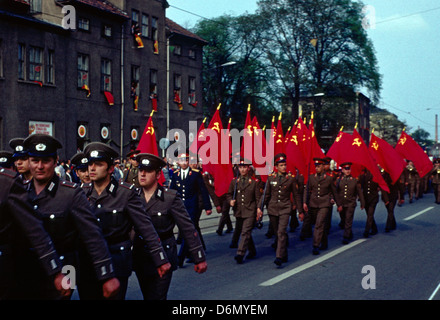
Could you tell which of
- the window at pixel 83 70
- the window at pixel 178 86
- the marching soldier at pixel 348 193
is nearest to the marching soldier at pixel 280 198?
the marching soldier at pixel 348 193

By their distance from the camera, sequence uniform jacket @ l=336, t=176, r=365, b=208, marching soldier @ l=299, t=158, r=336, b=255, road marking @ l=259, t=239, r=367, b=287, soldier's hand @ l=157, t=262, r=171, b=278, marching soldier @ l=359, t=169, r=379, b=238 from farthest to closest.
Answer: marching soldier @ l=359, t=169, r=379, b=238 → uniform jacket @ l=336, t=176, r=365, b=208 → marching soldier @ l=299, t=158, r=336, b=255 → road marking @ l=259, t=239, r=367, b=287 → soldier's hand @ l=157, t=262, r=171, b=278

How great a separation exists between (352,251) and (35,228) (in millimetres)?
8734

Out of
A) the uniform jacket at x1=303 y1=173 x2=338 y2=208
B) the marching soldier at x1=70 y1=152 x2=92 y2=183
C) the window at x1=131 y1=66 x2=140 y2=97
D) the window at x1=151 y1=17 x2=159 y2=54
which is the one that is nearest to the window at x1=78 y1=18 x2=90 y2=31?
the window at x1=131 y1=66 x2=140 y2=97

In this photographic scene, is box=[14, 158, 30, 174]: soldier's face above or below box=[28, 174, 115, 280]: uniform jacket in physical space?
above

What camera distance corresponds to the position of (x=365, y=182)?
15.3 m

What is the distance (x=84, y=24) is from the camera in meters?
30.4

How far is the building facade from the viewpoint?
26.2 meters

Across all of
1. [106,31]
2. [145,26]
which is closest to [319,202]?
[106,31]

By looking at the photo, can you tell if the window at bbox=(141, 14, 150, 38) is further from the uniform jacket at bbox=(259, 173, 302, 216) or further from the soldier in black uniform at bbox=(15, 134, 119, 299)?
the soldier in black uniform at bbox=(15, 134, 119, 299)

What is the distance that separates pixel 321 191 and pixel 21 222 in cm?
949

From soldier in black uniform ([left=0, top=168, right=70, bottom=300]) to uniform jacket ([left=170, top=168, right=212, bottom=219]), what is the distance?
22.3 ft
